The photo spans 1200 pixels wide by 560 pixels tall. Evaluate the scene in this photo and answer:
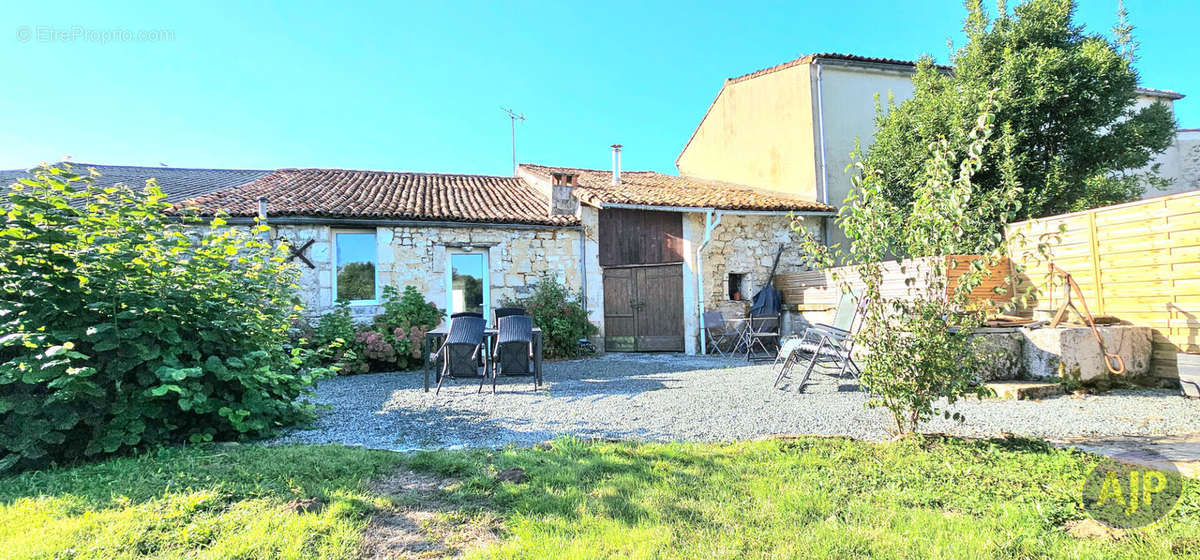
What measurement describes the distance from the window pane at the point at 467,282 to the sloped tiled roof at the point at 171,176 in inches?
301

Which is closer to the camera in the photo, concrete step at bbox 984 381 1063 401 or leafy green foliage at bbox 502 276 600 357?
concrete step at bbox 984 381 1063 401

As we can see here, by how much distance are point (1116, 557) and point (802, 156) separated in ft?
36.3

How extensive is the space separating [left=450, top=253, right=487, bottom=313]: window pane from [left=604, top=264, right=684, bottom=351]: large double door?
259 centimetres

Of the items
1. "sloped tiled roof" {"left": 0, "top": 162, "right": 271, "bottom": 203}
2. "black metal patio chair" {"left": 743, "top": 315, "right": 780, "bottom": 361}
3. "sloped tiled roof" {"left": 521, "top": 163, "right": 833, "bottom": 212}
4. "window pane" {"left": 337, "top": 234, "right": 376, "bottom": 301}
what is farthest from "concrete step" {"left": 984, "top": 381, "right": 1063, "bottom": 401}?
"sloped tiled roof" {"left": 0, "top": 162, "right": 271, "bottom": 203}

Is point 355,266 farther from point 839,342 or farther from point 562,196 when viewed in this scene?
point 839,342

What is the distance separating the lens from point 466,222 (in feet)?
33.2

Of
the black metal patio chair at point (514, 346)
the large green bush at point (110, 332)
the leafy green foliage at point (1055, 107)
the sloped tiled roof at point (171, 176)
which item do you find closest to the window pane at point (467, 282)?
the black metal patio chair at point (514, 346)

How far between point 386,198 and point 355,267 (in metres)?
2.08

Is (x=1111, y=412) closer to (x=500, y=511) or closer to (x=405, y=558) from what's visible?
(x=500, y=511)

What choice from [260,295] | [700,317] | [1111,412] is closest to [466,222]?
[700,317]

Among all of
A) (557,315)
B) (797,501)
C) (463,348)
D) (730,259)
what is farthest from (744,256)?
(797,501)

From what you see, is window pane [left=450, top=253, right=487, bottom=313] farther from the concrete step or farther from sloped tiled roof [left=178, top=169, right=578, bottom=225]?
the concrete step

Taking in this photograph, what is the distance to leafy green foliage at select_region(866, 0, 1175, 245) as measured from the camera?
8188mm

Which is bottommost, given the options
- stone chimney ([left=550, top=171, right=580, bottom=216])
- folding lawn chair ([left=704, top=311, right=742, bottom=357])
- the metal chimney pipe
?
folding lawn chair ([left=704, top=311, right=742, bottom=357])
